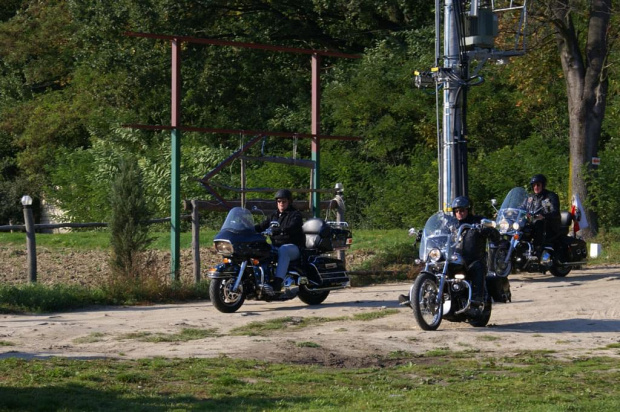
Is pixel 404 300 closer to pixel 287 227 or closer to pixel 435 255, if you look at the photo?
pixel 435 255

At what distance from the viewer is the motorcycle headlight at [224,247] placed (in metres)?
15.4

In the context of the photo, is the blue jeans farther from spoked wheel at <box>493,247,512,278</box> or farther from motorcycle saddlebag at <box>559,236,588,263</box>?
motorcycle saddlebag at <box>559,236,588,263</box>

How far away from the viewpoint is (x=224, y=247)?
15508 mm

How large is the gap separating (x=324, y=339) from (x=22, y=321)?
4114 millimetres

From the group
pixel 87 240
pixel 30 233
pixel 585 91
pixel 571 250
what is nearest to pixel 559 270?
pixel 571 250

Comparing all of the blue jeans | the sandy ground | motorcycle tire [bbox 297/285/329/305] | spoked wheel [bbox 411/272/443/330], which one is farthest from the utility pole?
spoked wheel [bbox 411/272/443/330]

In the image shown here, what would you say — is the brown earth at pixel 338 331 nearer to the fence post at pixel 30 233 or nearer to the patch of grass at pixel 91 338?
the patch of grass at pixel 91 338

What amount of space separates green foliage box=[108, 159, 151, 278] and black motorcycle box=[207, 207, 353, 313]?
7.26 feet

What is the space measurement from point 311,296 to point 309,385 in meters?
6.66

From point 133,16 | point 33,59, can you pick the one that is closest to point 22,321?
point 133,16

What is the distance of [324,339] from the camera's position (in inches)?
498

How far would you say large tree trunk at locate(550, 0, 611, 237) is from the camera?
26.3 metres

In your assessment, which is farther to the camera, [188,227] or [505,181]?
[188,227]

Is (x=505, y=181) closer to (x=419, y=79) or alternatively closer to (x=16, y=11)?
(x=419, y=79)
